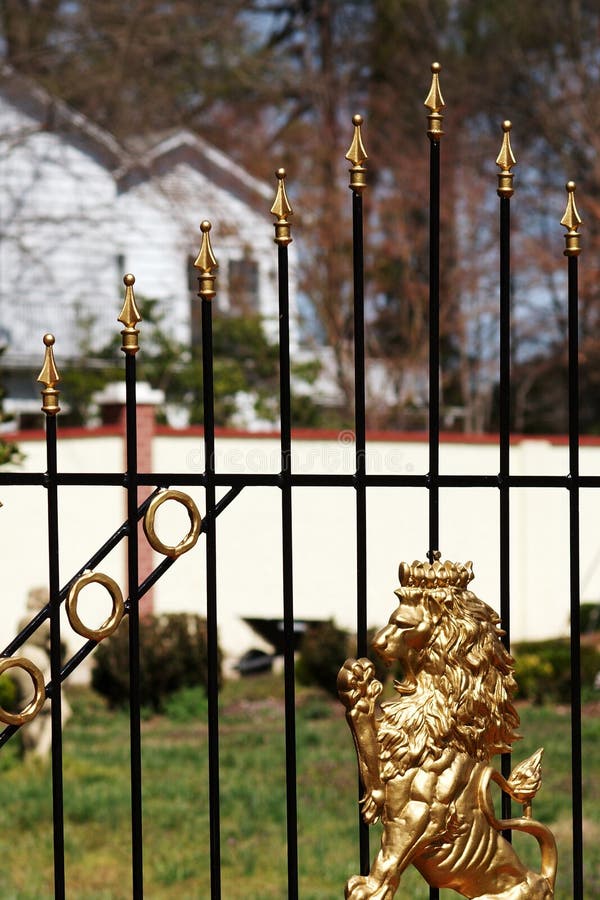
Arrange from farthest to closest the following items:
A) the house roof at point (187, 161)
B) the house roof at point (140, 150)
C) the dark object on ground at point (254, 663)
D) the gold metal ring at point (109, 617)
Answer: the house roof at point (187, 161) → the house roof at point (140, 150) → the dark object on ground at point (254, 663) → the gold metal ring at point (109, 617)

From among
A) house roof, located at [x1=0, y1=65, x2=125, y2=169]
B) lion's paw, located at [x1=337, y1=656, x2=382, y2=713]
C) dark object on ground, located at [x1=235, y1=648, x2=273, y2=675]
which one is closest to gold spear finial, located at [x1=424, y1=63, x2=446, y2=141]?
lion's paw, located at [x1=337, y1=656, x2=382, y2=713]

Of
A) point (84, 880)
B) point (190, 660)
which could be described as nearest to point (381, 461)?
point (190, 660)

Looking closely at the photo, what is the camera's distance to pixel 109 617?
1.79 metres

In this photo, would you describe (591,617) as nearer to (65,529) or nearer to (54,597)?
(65,529)

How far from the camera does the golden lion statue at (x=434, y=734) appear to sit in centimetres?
181

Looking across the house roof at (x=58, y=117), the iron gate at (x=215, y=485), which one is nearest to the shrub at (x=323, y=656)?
the iron gate at (x=215, y=485)

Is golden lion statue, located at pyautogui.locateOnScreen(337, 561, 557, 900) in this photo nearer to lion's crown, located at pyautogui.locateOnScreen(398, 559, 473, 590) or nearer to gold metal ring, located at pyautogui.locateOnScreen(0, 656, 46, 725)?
lion's crown, located at pyautogui.locateOnScreen(398, 559, 473, 590)

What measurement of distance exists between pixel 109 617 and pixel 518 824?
0.81 meters

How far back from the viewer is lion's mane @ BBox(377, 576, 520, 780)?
1831 millimetres

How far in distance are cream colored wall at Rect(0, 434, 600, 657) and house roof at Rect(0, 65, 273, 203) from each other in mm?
7074

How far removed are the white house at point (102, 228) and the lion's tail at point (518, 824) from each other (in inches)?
563

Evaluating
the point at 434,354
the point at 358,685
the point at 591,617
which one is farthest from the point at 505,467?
the point at 591,617

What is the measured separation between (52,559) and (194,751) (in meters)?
5.63

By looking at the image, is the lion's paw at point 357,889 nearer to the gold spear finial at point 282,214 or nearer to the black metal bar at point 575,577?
the black metal bar at point 575,577
